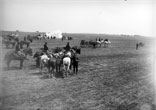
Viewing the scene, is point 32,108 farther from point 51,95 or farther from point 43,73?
point 43,73

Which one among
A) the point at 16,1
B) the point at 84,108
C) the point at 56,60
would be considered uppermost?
the point at 16,1

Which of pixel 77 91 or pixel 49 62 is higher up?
pixel 49 62

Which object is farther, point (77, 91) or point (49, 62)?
point (49, 62)

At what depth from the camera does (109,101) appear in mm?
9727

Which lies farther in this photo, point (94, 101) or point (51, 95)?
point (51, 95)

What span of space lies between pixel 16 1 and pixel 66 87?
5.24 m

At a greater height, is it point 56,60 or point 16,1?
point 16,1

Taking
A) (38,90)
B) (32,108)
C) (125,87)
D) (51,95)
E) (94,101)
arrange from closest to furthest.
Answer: (32,108), (94,101), (51,95), (38,90), (125,87)

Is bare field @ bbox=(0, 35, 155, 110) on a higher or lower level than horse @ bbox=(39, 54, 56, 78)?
lower

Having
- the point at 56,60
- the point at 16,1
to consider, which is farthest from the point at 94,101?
the point at 16,1

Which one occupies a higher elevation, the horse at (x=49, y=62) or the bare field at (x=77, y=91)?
the horse at (x=49, y=62)

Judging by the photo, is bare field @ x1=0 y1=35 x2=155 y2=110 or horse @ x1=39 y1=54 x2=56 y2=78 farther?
horse @ x1=39 y1=54 x2=56 y2=78

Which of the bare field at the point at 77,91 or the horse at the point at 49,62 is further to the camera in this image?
the horse at the point at 49,62

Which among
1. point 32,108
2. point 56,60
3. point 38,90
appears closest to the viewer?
point 32,108
